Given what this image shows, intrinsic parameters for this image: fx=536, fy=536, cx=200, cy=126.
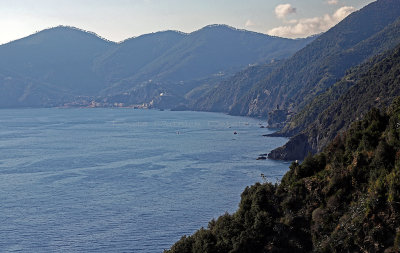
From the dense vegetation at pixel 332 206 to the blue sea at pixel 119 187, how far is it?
972 inches

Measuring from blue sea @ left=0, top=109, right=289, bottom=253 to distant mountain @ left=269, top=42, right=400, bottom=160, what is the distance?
9.95 meters

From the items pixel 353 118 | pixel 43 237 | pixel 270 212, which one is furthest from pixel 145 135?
pixel 270 212

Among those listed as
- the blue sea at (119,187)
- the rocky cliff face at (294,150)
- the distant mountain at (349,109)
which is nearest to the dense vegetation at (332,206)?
the blue sea at (119,187)

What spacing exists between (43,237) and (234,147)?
81930 millimetres

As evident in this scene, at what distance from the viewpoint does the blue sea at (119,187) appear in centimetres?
6525

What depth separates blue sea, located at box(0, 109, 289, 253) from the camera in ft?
214

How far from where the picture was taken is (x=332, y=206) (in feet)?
116

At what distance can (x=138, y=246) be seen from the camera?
61.3m

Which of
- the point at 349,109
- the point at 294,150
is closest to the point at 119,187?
the point at 294,150

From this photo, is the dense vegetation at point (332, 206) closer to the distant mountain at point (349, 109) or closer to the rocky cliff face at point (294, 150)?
the distant mountain at point (349, 109)

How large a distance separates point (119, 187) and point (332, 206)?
62646mm

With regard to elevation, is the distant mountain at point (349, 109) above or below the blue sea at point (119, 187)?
above

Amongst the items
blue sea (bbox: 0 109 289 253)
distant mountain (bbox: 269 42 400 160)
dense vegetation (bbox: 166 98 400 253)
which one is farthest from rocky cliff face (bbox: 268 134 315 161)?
dense vegetation (bbox: 166 98 400 253)

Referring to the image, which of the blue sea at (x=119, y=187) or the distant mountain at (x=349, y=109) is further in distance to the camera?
the distant mountain at (x=349, y=109)
